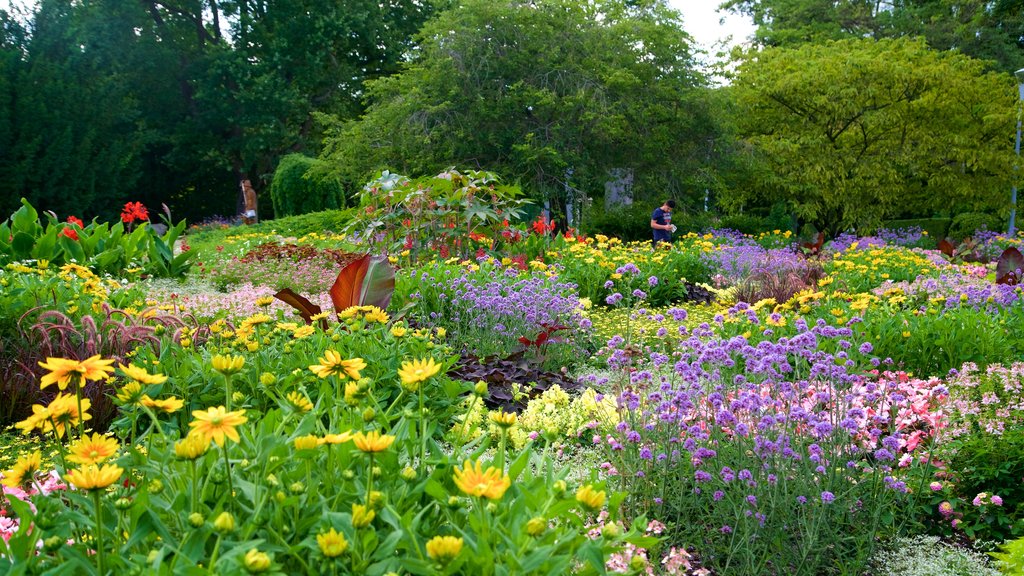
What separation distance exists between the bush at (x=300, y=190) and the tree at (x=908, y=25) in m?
15.6

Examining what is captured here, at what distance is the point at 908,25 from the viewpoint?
84.7 feet

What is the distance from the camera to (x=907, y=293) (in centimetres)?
673

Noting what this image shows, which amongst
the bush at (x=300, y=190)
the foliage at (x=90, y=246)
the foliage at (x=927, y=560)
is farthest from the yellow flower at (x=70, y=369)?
the bush at (x=300, y=190)

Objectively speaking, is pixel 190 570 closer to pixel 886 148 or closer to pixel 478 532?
pixel 478 532

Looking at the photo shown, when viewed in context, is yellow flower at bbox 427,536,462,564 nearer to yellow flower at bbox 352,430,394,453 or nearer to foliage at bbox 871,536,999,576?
yellow flower at bbox 352,430,394,453

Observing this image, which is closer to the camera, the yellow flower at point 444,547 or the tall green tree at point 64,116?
the yellow flower at point 444,547

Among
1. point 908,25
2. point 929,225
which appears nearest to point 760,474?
point 929,225

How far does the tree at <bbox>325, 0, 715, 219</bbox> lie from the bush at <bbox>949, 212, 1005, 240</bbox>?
9450 mm

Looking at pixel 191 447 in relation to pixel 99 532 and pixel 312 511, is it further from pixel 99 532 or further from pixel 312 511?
pixel 312 511

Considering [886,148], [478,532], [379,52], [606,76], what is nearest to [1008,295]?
[478,532]

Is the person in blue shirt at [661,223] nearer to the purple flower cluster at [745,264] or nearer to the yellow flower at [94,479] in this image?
the purple flower cluster at [745,264]

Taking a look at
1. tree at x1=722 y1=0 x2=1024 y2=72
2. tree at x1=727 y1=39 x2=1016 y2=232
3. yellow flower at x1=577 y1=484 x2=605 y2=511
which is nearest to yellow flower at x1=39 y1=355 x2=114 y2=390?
yellow flower at x1=577 y1=484 x2=605 y2=511

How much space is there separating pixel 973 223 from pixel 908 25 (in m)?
9.42

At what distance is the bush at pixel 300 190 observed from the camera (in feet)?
69.2
